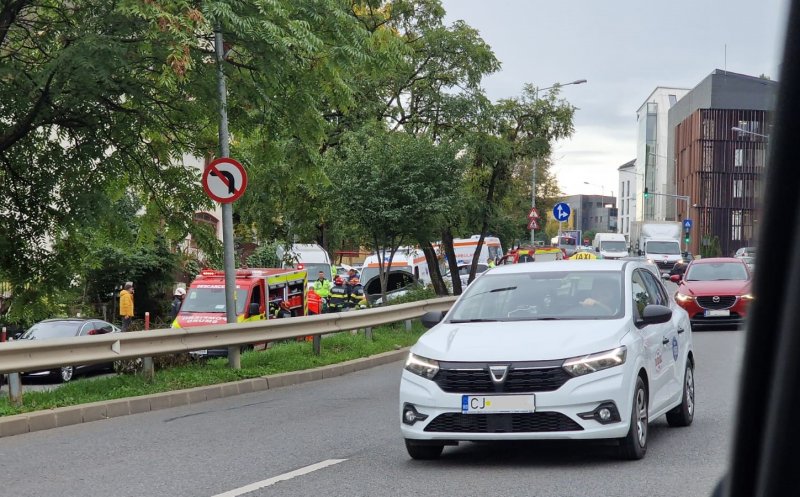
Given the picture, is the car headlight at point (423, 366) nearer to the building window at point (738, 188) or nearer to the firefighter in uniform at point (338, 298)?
the building window at point (738, 188)

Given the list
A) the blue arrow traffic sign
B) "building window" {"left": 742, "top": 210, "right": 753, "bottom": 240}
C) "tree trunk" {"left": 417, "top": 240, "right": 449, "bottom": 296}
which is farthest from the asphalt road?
the blue arrow traffic sign

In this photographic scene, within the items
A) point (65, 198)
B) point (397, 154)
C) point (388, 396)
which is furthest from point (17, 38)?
point (397, 154)

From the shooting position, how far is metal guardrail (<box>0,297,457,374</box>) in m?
12.0

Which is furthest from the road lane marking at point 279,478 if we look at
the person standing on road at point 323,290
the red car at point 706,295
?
the person standing on road at point 323,290

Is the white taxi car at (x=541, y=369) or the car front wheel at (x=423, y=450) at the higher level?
the white taxi car at (x=541, y=369)

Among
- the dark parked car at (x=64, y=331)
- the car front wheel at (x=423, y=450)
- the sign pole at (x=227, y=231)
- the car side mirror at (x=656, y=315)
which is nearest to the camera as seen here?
the car front wheel at (x=423, y=450)

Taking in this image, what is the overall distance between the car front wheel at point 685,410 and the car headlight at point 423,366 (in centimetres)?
295

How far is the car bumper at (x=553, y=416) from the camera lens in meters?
7.62

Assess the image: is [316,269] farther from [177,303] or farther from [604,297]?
[604,297]

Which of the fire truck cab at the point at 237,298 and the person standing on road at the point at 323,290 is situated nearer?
the fire truck cab at the point at 237,298

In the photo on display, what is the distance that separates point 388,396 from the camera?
13.4 metres

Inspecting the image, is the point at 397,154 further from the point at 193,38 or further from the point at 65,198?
the point at 193,38

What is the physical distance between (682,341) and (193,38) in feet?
20.8

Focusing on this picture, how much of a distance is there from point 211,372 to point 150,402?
85.9 inches
